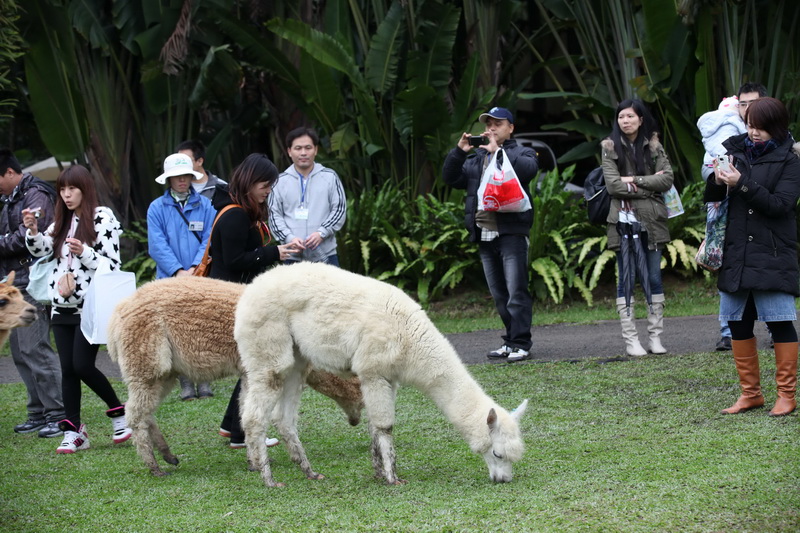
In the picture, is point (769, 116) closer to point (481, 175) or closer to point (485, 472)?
point (485, 472)

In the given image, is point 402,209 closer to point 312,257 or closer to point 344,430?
point 312,257

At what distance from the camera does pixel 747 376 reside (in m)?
7.09

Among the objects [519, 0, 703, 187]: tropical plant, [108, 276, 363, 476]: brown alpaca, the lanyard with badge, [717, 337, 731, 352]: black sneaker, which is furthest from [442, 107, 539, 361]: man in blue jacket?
[519, 0, 703, 187]: tropical plant

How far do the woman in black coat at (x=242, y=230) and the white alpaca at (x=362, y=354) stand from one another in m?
0.88

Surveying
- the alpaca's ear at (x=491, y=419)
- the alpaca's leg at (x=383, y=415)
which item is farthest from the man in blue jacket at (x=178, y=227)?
the alpaca's ear at (x=491, y=419)

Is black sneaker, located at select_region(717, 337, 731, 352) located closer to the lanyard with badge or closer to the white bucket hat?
the lanyard with badge

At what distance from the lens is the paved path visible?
9.77m

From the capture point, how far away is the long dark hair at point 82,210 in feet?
24.2

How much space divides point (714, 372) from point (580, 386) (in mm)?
1189

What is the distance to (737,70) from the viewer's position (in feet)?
45.7

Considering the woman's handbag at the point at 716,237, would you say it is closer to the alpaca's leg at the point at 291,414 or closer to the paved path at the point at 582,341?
the paved path at the point at 582,341

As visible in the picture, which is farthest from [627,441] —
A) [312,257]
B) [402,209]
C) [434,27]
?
[434,27]

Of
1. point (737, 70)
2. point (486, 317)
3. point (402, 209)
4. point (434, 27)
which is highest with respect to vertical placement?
point (434, 27)

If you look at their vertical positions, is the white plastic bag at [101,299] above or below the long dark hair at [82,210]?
below
